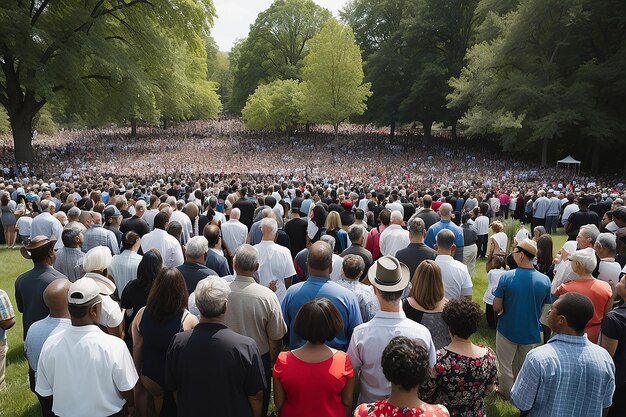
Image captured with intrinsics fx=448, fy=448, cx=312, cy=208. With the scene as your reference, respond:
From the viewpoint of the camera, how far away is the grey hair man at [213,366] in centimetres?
291

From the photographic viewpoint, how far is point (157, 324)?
354cm

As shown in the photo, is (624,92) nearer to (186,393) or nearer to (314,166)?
(314,166)

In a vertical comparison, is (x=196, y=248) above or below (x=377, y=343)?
above

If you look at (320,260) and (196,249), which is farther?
(196,249)

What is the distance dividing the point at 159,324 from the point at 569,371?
118 inches

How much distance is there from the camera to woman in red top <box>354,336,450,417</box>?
245 centimetres

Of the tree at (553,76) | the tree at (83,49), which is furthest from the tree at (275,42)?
the tree at (553,76)

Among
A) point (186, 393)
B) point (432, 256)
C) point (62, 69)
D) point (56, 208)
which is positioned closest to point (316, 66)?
point (62, 69)

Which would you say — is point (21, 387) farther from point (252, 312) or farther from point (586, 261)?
point (586, 261)

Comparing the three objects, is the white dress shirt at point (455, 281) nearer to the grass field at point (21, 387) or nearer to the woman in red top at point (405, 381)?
the grass field at point (21, 387)

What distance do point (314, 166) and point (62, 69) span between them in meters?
17.5

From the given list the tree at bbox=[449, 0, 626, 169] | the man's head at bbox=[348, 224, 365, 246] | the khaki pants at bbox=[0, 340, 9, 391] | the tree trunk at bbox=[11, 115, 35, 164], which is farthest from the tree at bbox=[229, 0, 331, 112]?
the khaki pants at bbox=[0, 340, 9, 391]

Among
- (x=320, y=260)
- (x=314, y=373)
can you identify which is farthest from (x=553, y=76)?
(x=314, y=373)

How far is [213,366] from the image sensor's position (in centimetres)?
289
